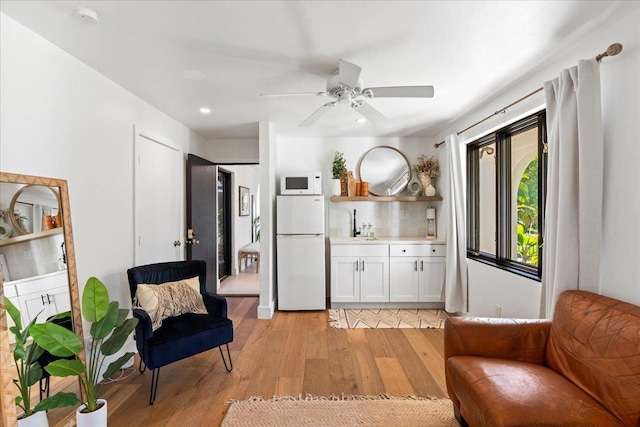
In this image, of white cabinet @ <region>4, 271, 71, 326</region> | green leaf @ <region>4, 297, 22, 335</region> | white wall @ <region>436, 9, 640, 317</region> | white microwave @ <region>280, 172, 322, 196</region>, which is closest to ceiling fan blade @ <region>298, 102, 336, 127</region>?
white microwave @ <region>280, 172, 322, 196</region>

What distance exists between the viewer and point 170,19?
164 cm

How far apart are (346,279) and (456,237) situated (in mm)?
1452

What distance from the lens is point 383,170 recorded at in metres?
4.39

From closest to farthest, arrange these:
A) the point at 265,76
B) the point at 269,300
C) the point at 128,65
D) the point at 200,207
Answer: the point at 128,65
the point at 265,76
the point at 269,300
the point at 200,207

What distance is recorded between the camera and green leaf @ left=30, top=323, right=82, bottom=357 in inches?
58.4

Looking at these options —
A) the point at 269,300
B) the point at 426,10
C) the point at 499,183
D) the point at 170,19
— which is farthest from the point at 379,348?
the point at 170,19

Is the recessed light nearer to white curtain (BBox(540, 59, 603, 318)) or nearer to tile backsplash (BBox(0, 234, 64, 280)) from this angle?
tile backsplash (BBox(0, 234, 64, 280))

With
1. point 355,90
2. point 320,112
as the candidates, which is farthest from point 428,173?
point 355,90

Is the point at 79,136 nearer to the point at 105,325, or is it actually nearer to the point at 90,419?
the point at 105,325

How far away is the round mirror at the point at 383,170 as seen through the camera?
4.39 metres

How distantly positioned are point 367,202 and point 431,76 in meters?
2.24

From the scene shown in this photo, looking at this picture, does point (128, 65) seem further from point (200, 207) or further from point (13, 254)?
point (200, 207)

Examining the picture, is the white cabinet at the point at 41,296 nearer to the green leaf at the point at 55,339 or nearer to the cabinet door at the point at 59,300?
the cabinet door at the point at 59,300

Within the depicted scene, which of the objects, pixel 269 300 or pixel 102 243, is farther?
pixel 269 300
